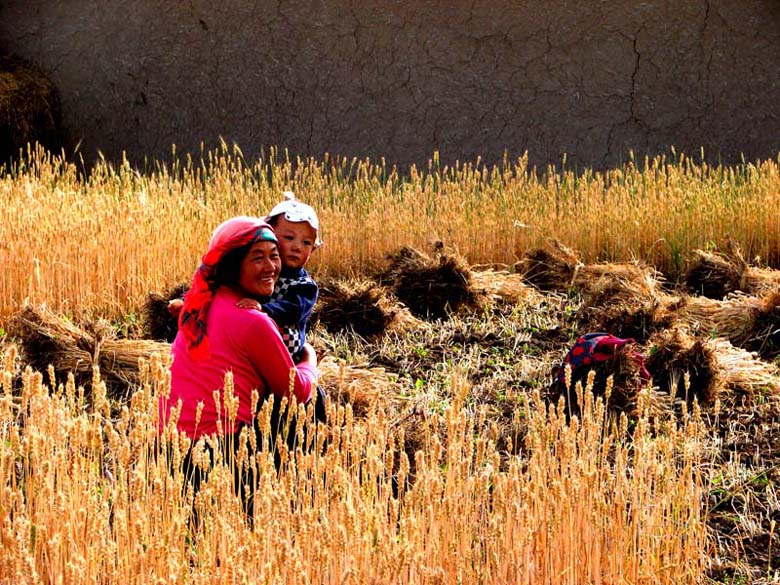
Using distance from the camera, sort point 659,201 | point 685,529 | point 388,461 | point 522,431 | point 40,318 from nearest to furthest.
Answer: point 388,461 < point 685,529 < point 522,431 < point 40,318 < point 659,201

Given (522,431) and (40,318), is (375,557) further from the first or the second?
(40,318)

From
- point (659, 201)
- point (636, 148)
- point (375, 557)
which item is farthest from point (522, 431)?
point (636, 148)

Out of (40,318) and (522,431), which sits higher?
(40,318)

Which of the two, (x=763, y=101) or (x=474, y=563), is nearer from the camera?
(x=474, y=563)

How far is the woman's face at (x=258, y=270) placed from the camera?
3561 millimetres

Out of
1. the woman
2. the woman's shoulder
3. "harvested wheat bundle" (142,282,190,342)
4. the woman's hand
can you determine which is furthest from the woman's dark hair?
"harvested wheat bundle" (142,282,190,342)

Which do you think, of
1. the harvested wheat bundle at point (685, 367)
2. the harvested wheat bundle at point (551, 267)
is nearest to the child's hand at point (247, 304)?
the harvested wheat bundle at point (685, 367)

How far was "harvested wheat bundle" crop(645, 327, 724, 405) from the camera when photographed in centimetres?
458

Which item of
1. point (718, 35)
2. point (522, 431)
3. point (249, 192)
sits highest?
point (718, 35)

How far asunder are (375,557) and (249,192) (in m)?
4.70

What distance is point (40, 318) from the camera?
5.03 m

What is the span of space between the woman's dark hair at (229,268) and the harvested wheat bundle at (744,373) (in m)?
1.96

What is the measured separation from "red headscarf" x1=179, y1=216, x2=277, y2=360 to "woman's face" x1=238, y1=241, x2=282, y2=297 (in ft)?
0.08

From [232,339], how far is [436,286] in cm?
264
